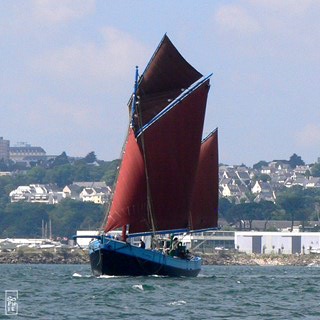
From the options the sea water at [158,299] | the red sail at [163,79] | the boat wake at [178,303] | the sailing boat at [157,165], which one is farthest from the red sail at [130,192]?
the boat wake at [178,303]

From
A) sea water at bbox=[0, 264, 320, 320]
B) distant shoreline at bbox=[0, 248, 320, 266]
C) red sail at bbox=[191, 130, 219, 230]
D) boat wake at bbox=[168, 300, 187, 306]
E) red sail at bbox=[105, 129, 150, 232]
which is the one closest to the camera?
sea water at bbox=[0, 264, 320, 320]

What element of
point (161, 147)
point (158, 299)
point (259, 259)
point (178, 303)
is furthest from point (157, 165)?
point (259, 259)

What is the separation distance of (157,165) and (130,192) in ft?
6.96

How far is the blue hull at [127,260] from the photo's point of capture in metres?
89.9

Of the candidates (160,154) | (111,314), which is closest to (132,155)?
(160,154)

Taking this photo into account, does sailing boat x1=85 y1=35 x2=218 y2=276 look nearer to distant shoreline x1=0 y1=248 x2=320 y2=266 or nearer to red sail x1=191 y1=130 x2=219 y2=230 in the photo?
red sail x1=191 y1=130 x2=219 y2=230

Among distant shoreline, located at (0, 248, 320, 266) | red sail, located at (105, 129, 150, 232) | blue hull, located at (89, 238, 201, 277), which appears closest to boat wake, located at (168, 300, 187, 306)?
red sail, located at (105, 129, 150, 232)

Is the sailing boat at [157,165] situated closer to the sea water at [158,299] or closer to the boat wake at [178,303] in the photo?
the sea water at [158,299]

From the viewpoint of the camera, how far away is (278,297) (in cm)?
7581

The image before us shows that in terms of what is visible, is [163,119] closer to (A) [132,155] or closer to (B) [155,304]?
(A) [132,155]

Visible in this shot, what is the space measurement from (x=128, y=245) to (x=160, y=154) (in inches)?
201

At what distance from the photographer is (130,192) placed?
89.1 m

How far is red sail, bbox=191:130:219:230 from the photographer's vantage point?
9956 cm

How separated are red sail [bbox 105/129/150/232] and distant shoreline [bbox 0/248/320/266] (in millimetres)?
83410
